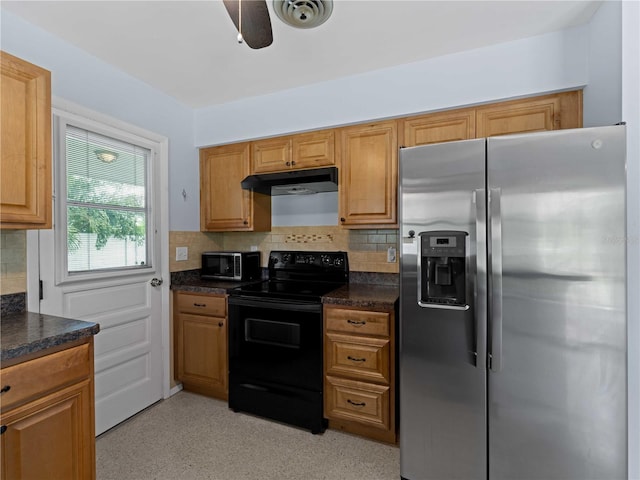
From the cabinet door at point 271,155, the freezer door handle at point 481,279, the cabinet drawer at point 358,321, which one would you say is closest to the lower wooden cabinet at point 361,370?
the cabinet drawer at point 358,321

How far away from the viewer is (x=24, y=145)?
1.43m

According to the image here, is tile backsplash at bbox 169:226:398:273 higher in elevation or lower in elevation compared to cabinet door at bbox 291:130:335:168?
lower

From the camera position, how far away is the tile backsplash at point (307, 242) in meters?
2.62

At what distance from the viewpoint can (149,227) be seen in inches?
99.3

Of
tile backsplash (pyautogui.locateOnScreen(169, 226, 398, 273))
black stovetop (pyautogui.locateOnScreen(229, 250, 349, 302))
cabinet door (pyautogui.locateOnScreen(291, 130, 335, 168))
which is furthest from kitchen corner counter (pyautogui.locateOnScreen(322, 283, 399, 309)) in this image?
cabinet door (pyautogui.locateOnScreen(291, 130, 335, 168))

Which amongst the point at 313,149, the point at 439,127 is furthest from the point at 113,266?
the point at 439,127

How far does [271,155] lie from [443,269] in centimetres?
176

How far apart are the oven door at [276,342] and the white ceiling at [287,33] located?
66.6 inches

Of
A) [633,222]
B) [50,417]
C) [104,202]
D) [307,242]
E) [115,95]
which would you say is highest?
[115,95]

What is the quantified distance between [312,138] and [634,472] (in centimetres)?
265

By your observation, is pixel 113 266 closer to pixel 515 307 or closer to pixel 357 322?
pixel 357 322

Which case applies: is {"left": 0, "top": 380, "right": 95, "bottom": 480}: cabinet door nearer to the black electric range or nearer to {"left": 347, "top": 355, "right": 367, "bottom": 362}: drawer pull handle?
the black electric range

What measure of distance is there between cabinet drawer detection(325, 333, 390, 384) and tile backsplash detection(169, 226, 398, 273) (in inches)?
30.1

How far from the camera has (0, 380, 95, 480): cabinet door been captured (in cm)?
114
